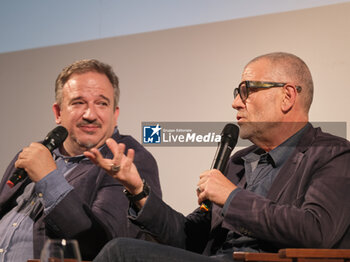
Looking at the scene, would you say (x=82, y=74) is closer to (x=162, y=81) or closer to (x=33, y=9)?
(x=162, y=81)

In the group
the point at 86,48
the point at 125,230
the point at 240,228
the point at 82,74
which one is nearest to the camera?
the point at 240,228

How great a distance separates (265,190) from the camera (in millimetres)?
2053

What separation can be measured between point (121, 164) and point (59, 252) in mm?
725

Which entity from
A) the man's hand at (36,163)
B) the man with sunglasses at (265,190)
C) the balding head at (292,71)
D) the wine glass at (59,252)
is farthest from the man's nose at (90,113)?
the wine glass at (59,252)

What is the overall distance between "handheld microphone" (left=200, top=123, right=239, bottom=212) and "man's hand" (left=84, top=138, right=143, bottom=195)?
268mm

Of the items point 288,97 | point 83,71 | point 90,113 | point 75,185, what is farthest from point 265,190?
point 83,71

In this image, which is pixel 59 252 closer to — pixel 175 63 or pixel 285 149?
pixel 285 149

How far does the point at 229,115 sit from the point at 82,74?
959 millimetres

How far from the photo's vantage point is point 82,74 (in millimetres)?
2689

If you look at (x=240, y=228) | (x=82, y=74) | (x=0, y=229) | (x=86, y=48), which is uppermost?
(x=86, y=48)

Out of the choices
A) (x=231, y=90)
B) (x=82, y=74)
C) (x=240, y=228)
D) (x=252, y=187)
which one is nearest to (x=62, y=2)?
(x=82, y=74)

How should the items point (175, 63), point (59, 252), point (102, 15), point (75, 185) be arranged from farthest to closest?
point (102, 15) < point (175, 63) < point (75, 185) < point (59, 252)

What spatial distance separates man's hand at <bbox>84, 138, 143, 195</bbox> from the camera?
1758 mm

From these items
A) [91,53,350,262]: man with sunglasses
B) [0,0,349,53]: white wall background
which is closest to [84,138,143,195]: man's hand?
[91,53,350,262]: man with sunglasses
